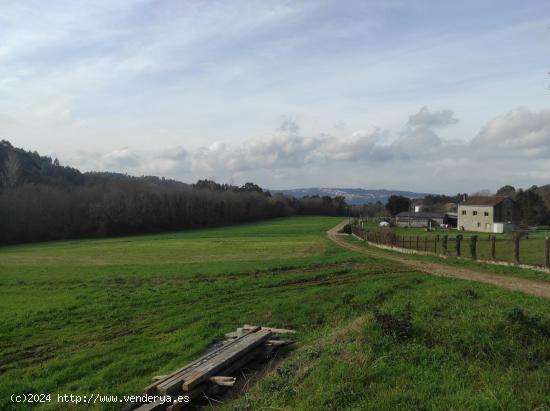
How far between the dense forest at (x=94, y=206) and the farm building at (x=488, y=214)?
221ft

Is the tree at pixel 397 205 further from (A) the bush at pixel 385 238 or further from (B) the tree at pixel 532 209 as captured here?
(A) the bush at pixel 385 238

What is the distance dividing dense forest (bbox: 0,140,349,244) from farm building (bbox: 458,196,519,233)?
67427 mm

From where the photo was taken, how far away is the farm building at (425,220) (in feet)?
354

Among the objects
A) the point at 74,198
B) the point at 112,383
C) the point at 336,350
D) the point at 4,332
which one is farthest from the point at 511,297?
the point at 74,198

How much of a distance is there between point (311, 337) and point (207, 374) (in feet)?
12.0

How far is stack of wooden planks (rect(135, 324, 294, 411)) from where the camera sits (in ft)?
25.1

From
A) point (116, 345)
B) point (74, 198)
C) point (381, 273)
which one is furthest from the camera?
point (74, 198)

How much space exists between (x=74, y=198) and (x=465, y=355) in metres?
115

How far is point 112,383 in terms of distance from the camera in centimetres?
1002

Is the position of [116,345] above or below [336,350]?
below

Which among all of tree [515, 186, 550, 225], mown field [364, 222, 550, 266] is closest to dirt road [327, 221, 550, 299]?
mown field [364, 222, 550, 266]

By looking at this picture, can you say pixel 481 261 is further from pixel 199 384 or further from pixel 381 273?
pixel 199 384

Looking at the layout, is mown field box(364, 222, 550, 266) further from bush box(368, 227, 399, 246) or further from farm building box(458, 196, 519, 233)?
farm building box(458, 196, 519, 233)

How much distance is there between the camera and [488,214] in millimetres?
89500
